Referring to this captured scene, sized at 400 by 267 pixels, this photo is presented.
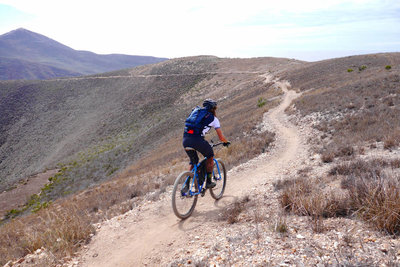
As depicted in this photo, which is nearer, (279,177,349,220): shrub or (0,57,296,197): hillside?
(279,177,349,220): shrub

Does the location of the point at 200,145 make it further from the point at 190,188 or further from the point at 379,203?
the point at 379,203

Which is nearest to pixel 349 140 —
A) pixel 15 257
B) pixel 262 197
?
pixel 262 197

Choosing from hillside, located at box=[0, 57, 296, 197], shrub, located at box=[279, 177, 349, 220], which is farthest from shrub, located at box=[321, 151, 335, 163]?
hillside, located at box=[0, 57, 296, 197]

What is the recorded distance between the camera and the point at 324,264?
2891 mm

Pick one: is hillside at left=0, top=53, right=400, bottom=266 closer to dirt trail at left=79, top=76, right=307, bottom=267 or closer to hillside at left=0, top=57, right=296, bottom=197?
dirt trail at left=79, top=76, right=307, bottom=267

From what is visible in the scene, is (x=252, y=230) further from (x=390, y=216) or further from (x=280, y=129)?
(x=280, y=129)

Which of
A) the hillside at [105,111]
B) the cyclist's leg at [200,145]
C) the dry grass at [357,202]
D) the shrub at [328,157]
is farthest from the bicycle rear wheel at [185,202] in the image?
the hillside at [105,111]

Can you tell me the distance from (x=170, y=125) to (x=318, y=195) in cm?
3039

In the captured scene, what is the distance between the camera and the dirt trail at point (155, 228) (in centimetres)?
444

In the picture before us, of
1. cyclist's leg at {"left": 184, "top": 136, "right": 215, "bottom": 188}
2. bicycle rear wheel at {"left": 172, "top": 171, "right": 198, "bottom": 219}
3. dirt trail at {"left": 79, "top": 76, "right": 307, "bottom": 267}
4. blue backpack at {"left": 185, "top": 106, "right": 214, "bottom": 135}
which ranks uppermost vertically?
blue backpack at {"left": 185, "top": 106, "right": 214, "bottom": 135}

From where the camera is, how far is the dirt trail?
4445mm

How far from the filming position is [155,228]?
5.34 metres

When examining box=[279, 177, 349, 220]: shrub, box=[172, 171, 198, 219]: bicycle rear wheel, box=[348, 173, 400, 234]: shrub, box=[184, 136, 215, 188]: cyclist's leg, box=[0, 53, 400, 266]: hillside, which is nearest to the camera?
box=[348, 173, 400, 234]: shrub

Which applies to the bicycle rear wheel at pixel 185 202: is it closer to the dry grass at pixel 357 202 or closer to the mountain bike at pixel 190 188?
the mountain bike at pixel 190 188
